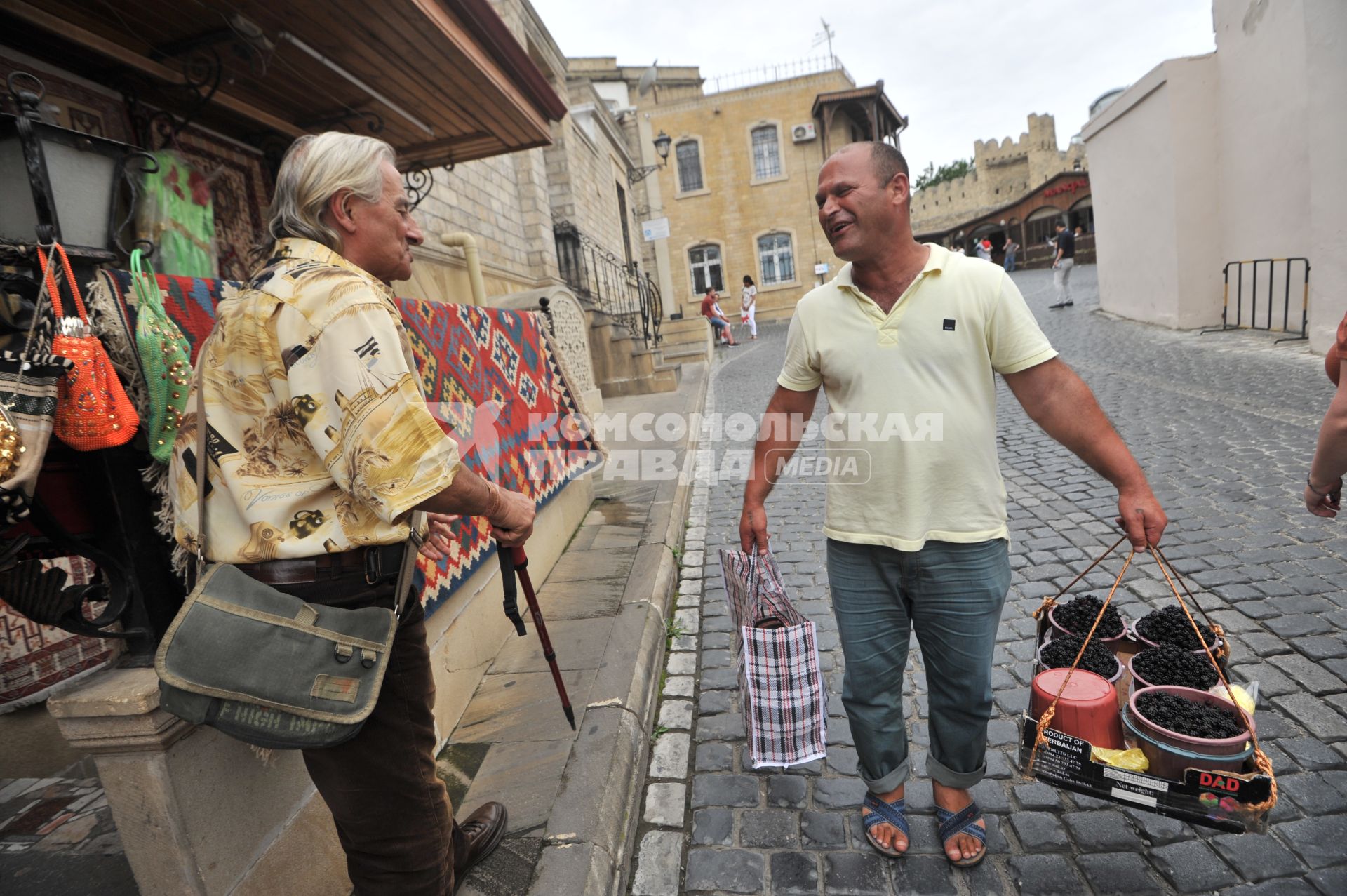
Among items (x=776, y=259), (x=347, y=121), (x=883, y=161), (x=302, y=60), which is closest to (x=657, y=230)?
(x=776, y=259)

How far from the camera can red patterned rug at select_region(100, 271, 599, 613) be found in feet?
6.45

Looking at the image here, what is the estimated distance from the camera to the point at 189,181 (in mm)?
3428

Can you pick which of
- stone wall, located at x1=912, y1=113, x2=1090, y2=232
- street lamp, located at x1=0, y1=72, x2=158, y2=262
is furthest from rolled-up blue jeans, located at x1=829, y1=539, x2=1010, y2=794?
stone wall, located at x1=912, y1=113, x2=1090, y2=232

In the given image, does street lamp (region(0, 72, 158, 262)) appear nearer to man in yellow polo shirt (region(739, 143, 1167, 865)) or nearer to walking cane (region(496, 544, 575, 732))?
walking cane (region(496, 544, 575, 732))

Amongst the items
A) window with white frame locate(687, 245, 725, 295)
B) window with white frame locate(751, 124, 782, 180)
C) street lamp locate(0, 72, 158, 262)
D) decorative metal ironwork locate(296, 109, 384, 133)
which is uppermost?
window with white frame locate(751, 124, 782, 180)

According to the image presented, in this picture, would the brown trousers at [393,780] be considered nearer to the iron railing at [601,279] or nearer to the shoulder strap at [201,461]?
the shoulder strap at [201,461]

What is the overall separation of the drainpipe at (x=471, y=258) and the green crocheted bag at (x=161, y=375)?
6101 mm

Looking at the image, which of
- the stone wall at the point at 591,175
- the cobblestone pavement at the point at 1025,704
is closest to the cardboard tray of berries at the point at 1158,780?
the cobblestone pavement at the point at 1025,704

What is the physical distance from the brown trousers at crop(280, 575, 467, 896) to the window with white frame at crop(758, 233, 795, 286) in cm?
3022

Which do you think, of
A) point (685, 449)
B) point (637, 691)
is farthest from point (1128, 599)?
point (685, 449)

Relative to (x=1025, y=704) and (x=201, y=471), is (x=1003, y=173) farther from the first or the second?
(x=201, y=471)

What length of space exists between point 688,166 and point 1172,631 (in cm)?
3134

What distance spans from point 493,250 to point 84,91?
20.4ft

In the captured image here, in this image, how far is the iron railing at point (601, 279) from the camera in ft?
43.5
